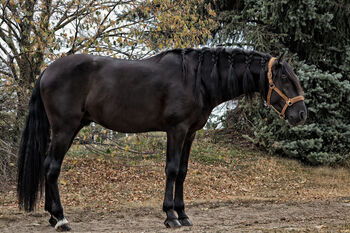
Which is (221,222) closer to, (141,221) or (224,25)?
(141,221)

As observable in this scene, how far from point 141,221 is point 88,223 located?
769 millimetres

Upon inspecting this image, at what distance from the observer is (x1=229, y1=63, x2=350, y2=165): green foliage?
37.3ft

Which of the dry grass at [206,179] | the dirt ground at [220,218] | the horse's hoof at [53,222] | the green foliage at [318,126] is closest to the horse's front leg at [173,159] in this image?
the dirt ground at [220,218]

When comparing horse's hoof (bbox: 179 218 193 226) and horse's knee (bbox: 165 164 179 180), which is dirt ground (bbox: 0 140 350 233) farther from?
horse's knee (bbox: 165 164 179 180)

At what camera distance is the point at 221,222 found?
5.86m

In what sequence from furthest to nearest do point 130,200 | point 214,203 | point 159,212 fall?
point 130,200 < point 214,203 < point 159,212

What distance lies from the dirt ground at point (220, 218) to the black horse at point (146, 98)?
0.45 metres

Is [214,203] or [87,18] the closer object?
[214,203]

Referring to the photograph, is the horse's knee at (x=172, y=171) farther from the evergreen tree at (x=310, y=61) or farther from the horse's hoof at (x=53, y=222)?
the evergreen tree at (x=310, y=61)

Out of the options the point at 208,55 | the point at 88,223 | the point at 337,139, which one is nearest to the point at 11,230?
the point at 88,223

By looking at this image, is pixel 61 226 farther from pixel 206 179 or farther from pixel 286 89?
pixel 206 179

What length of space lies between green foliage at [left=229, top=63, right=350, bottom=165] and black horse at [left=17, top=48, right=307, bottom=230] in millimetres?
6061

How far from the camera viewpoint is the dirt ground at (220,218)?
5.21m

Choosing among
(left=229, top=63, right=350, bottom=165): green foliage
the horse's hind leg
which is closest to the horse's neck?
the horse's hind leg
